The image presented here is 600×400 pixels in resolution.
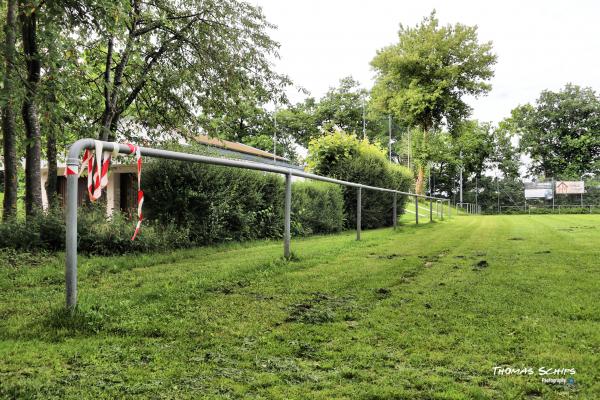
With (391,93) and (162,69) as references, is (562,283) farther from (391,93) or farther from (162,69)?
(391,93)

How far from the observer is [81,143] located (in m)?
2.80

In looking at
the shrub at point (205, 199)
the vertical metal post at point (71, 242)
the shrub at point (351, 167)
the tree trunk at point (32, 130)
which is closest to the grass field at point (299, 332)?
the vertical metal post at point (71, 242)

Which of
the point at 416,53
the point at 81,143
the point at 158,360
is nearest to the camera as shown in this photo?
the point at 158,360

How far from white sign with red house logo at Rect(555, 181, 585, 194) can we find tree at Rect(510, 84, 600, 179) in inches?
368

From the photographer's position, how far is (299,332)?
8.78ft

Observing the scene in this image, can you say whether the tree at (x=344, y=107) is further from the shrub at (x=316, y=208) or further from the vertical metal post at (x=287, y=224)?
the vertical metal post at (x=287, y=224)

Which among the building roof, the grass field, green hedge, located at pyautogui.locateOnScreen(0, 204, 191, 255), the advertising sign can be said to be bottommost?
the grass field

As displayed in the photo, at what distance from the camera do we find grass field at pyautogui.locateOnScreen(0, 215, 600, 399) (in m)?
1.91

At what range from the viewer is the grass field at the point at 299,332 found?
1.91 metres

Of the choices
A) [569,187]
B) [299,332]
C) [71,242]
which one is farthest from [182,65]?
[569,187]

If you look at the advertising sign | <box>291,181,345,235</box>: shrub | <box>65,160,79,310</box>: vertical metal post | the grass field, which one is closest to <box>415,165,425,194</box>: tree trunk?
the advertising sign

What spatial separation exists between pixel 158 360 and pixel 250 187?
645cm

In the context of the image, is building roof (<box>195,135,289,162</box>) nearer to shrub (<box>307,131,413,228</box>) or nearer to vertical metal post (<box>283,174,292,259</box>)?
shrub (<box>307,131,413,228</box>)

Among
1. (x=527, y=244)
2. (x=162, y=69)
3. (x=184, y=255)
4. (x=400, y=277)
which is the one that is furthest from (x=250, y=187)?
(x=527, y=244)
